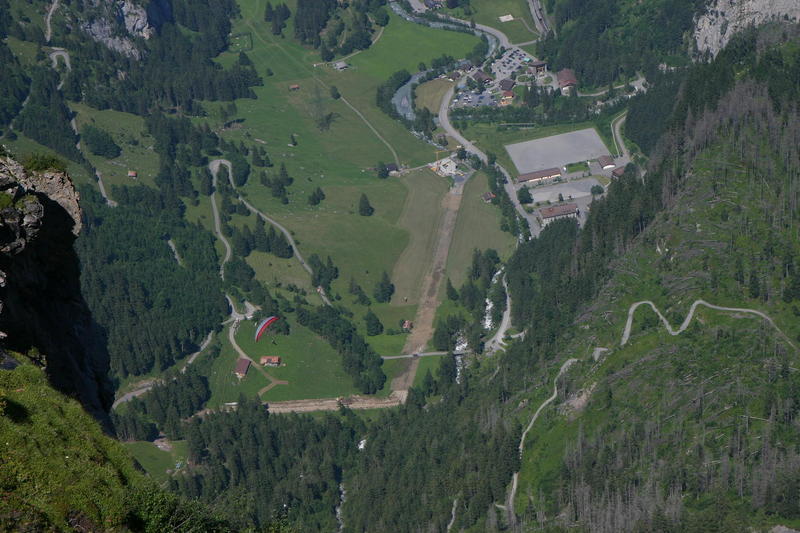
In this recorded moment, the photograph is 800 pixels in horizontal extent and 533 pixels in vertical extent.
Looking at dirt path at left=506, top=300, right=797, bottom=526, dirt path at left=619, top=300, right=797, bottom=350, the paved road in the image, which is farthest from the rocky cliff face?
dirt path at left=619, top=300, right=797, bottom=350

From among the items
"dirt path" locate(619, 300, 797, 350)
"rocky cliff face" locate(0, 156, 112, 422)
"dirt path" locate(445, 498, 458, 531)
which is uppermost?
"dirt path" locate(619, 300, 797, 350)

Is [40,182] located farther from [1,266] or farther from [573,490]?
[573,490]

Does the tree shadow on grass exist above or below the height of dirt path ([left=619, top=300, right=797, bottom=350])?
below

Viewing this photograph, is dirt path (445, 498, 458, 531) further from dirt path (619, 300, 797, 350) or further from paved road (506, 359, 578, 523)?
dirt path (619, 300, 797, 350)

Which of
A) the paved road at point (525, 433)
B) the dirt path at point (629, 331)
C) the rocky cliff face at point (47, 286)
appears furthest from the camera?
the dirt path at point (629, 331)

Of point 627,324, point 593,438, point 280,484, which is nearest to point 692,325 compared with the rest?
point 627,324

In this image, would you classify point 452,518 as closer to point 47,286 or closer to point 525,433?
point 525,433

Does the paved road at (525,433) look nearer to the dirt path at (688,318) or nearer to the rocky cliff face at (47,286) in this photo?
the dirt path at (688,318)

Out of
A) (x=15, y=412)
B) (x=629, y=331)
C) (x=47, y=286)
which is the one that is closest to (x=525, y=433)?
(x=629, y=331)

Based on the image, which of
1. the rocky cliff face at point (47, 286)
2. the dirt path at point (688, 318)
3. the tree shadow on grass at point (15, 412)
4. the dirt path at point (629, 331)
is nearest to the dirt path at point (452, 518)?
the dirt path at point (629, 331)
